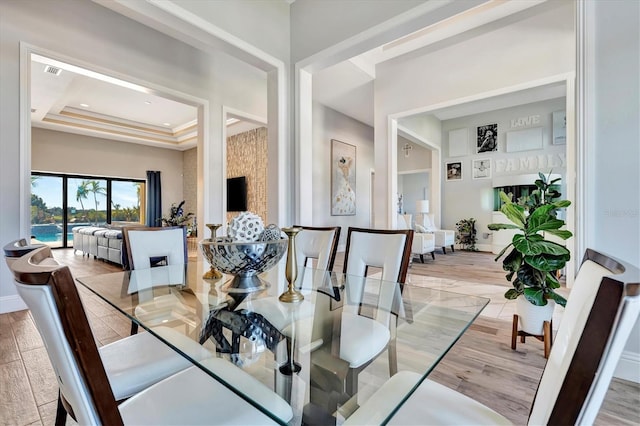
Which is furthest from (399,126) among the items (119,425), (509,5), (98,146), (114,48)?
(98,146)

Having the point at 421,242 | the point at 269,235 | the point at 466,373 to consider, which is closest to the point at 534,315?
the point at 466,373

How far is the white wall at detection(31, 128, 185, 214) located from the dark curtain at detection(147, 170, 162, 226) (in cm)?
18

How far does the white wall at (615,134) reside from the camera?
1.72 meters

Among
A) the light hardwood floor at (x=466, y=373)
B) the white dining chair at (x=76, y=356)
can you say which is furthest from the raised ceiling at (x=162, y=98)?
the white dining chair at (x=76, y=356)

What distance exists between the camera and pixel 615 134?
1.77 metres

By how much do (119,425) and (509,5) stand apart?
524cm

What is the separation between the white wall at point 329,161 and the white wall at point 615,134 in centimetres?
415

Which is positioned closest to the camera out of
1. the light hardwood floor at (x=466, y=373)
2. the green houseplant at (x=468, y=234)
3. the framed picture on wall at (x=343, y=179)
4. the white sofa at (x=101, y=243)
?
the light hardwood floor at (x=466, y=373)

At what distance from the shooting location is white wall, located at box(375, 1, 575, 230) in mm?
3650

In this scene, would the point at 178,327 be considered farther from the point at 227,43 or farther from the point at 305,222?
the point at 227,43

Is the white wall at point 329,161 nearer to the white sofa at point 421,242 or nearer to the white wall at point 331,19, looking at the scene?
the white sofa at point 421,242

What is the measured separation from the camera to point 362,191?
7.63m

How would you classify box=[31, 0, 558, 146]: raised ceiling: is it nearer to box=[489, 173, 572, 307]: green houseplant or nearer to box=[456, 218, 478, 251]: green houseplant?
box=[456, 218, 478, 251]: green houseplant

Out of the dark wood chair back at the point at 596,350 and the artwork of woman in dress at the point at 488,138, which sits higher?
the artwork of woman in dress at the point at 488,138
